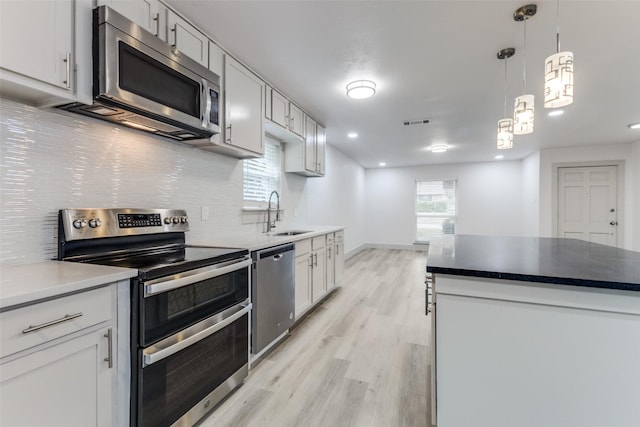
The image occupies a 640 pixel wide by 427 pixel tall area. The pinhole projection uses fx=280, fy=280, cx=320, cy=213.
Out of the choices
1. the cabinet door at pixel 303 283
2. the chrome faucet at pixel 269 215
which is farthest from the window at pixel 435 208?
the cabinet door at pixel 303 283

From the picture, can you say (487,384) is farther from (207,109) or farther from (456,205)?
(456,205)

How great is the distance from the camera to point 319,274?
3.29 m

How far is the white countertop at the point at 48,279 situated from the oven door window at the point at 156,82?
2.97ft

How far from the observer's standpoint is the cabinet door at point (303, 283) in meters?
2.75

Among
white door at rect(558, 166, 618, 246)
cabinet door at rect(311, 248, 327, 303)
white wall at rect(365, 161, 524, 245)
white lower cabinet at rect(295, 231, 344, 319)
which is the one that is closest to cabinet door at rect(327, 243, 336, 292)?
white lower cabinet at rect(295, 231, 344, 319)

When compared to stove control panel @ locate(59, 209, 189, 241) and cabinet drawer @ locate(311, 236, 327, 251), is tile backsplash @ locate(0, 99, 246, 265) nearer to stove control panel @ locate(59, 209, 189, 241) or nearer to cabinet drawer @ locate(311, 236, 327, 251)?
stove control panel @ locate(59, 209, 189, 241)

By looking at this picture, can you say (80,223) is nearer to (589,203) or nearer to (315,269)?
(315,269)

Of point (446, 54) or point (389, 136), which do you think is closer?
point (446, 54)

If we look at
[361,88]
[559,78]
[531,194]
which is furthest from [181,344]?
[531,194]

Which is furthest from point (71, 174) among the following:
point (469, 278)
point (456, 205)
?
point (456, 205)

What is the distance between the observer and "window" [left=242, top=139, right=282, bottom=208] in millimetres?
3027

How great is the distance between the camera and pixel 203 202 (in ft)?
7.84

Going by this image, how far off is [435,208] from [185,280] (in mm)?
7603

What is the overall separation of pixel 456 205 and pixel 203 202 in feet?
23.2
